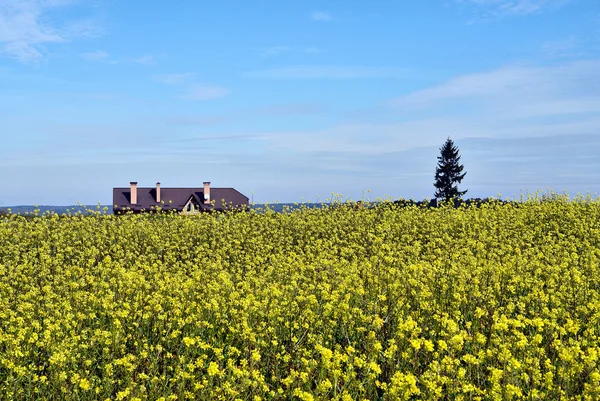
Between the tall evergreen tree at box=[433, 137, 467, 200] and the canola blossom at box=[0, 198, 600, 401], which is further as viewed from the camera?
the tall evergreen tree at box=[433, 137, 467, 200]

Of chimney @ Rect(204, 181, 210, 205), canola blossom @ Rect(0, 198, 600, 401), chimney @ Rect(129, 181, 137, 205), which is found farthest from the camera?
chimney @ Rect(204, 181, 210, 205)

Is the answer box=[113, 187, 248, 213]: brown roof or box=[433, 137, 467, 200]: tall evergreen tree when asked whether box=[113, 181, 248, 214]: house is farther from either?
box=[433, 137, 467, 200]: tall evergreen tree

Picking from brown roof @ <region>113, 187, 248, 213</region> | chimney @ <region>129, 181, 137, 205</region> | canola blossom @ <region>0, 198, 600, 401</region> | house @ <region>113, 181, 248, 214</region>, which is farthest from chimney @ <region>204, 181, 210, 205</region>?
canola blossom @ <region>0, 198, 600, 401</region>

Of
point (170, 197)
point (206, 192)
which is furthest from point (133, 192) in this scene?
point (206, 192)

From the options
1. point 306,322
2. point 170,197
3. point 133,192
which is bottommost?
point 306,322

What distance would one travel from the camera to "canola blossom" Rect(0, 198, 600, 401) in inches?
256

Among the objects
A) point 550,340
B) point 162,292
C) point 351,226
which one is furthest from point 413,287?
point 351,226

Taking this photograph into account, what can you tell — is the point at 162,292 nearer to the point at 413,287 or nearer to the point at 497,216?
the point at 413,287

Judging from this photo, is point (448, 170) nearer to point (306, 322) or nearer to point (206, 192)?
point (206, 192)

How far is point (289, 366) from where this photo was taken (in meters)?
7.84

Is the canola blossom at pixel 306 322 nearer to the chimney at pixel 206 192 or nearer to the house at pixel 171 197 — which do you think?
the house at pixel 171 197

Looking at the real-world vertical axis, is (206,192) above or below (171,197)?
above

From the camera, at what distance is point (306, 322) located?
8320 millimetres

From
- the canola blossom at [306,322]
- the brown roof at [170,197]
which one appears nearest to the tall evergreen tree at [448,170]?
the brown roof at [170,197]
